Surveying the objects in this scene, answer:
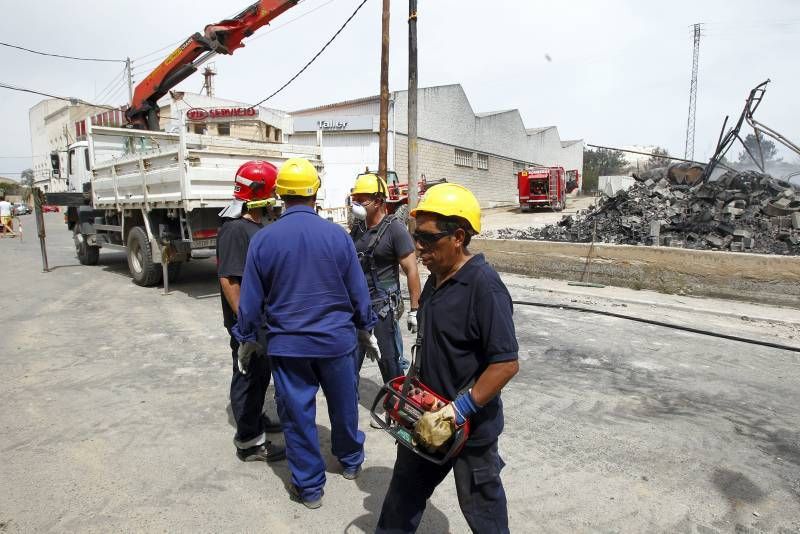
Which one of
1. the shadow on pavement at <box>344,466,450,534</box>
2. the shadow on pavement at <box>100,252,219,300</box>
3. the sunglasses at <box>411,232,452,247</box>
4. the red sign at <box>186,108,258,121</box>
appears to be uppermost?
the red sign at <box>186,108,258,121</box>

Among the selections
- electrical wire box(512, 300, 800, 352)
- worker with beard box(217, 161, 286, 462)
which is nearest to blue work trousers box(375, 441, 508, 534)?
worker with beard box(217, 161, 286, 462)

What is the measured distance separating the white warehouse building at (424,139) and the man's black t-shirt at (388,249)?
1753 centimetres

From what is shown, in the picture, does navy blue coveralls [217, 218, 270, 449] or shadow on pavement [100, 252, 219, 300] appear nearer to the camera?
navy blue coveralls [217, 218, 270, 449]

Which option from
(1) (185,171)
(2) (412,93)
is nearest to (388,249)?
(1) (185,171)

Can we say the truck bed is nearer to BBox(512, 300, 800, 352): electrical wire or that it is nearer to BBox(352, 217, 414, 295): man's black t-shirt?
BBox(512, 300, 800, 352): electrical wire

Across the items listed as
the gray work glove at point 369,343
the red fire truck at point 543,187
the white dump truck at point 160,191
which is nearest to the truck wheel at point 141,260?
the white dump truck at point 160,191

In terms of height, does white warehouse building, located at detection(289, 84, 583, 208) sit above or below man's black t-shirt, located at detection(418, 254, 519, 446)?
above

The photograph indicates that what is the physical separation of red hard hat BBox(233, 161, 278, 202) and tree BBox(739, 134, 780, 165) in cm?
1167

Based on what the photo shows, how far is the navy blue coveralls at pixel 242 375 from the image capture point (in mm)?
3102

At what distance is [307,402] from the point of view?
105 inches

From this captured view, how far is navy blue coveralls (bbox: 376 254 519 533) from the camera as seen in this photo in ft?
5.79

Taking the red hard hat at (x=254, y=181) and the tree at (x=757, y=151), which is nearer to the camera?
the red hard hat at (x=254, y=181)

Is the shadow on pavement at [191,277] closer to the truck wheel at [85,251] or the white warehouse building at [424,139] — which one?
the truck wheel at [85,251]

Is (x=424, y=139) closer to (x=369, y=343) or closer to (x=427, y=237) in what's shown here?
(x=369, y=343)
